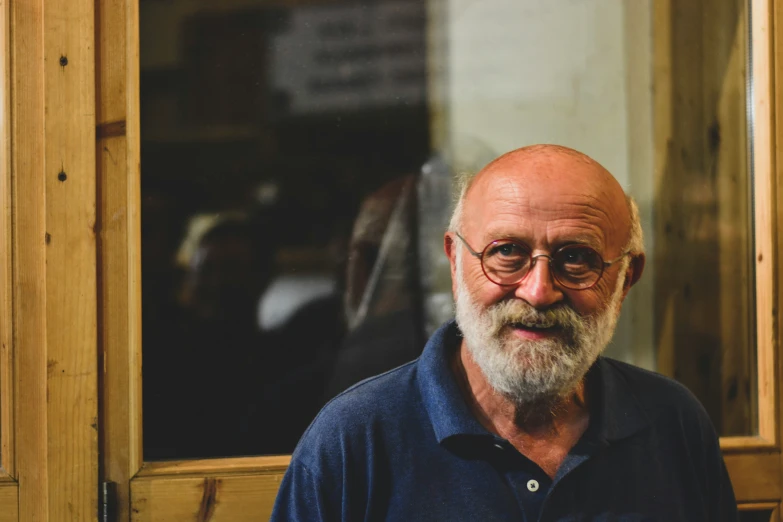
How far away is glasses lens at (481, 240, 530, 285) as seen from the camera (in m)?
1.37

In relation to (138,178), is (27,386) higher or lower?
lower

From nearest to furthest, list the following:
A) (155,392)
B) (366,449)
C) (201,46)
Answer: (366,449) → (155,392) → (201,46)

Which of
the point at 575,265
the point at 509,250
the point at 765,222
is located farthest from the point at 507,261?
the point at 765,222

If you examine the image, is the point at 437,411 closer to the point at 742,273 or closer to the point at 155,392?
the point at 155,392

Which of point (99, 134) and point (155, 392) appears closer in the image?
point (99, 134)

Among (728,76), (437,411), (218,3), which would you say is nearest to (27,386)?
(437,411)

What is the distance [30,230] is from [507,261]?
38.2 inches

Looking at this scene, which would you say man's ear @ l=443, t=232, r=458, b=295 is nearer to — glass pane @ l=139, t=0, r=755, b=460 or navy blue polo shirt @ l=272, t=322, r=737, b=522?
navy blue polo shirt @ l=272, t=322, r=737, b=522

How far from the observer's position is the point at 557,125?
193 centimetres

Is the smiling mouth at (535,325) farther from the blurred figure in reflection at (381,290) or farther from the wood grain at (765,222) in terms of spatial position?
the wood grain at (765,222)

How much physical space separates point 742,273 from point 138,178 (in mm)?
1465

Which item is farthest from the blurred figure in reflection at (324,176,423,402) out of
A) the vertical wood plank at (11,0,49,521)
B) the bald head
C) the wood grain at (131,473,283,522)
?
the vertical wood plank at (11,0,49,521)

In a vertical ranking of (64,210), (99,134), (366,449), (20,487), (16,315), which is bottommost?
(20,487)

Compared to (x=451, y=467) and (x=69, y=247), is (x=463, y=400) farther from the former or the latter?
→ (x=69, y=247)
